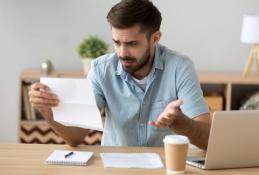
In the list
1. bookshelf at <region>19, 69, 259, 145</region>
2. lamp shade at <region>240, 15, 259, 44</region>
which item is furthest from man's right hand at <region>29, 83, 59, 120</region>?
lamp shade at <region>240, 15, 259, 44</region>

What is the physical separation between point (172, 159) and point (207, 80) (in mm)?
2005

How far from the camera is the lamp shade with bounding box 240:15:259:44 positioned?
3717mm

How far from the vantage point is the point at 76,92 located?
2088mm

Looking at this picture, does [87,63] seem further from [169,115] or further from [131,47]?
[169,115]

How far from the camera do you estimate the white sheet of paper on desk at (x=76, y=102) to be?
2.08m

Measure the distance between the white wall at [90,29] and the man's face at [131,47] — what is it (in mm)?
1700

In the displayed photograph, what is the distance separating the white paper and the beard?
44 cm

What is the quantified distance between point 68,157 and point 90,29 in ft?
7.22

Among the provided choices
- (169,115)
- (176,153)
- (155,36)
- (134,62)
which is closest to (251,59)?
(155,36)

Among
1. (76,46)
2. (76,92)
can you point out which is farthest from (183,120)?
(76,46)

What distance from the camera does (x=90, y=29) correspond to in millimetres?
4113

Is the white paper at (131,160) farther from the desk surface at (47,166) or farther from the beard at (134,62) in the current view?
the beard at (134,62)

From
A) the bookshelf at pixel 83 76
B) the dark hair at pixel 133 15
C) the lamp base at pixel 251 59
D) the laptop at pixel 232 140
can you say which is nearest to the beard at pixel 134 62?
the dark hair at pixel 133 15

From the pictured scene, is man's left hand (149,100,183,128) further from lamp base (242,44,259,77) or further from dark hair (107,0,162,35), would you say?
lamp base (242,44,259,77)
